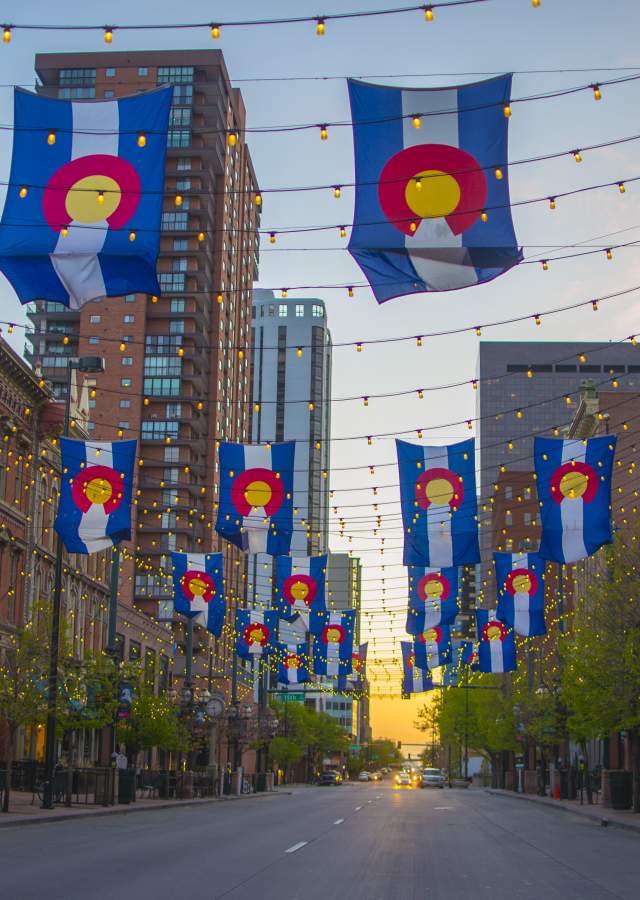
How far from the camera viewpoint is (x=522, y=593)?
1805 inches

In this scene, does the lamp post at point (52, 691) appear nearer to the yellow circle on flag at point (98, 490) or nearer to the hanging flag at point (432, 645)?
the yellow circle on flag at point (98, 490)

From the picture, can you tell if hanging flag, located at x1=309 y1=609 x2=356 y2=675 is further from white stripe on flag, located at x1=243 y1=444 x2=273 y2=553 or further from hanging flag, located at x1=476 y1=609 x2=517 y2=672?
white stripe on flag, located at x1=243 y1=444 x2=273 y2=553

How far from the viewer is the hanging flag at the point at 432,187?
18.9 metres

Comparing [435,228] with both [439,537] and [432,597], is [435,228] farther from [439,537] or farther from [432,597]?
[432,597]

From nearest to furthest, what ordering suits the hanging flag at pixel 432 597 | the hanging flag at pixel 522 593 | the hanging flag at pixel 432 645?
the hanging flag at pixel 432 597 < the hanging flag at pixel 522 593 < the hanging flag at pixel 432 645

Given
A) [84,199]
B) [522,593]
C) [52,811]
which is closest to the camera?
[84,199]

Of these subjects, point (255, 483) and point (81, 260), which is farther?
point (255, 483)

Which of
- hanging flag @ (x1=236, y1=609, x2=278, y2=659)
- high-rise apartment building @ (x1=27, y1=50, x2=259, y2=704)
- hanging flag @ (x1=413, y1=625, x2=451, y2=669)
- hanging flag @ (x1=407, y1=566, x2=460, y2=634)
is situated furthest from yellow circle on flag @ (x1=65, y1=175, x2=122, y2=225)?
high-rise apartment building @ (x1=27, y1=50, x2=259, y2=704)

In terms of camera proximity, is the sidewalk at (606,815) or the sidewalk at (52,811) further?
the sidewalk at (606,815)

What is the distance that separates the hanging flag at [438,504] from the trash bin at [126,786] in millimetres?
14936

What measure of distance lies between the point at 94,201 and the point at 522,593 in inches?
1194

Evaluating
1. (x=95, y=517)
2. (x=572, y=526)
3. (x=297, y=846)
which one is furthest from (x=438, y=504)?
(x=297, y=846)

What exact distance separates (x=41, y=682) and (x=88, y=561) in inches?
1084

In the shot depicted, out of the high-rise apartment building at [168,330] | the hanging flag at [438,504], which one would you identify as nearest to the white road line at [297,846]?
the hanging flag at [438,504]
